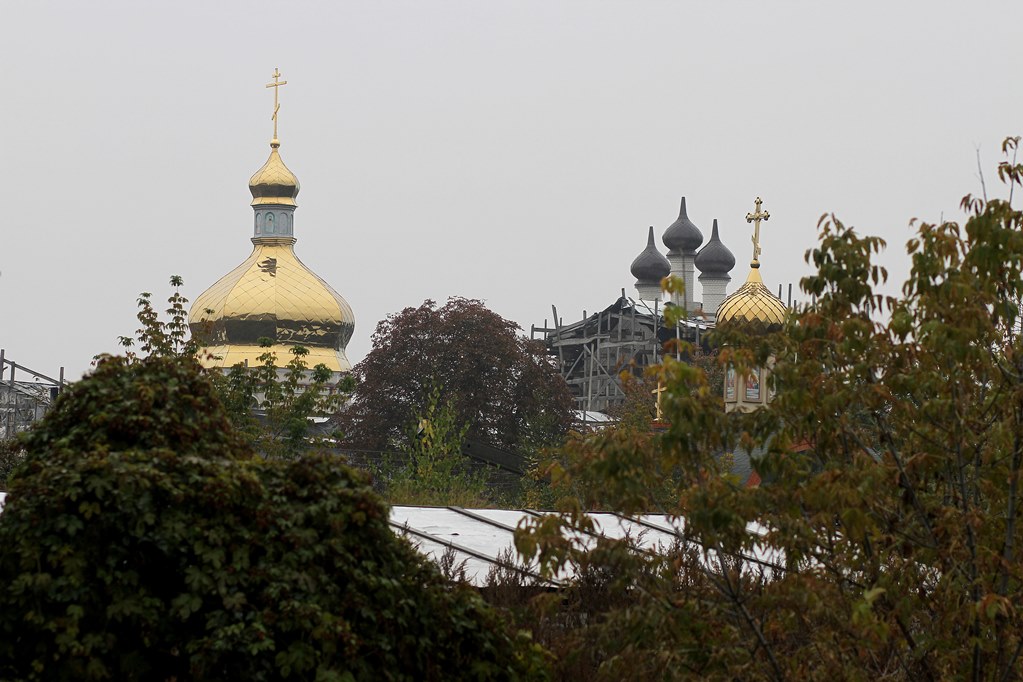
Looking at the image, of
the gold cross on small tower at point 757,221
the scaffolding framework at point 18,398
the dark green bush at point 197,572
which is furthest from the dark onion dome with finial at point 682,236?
the dark green bush at point 197,572

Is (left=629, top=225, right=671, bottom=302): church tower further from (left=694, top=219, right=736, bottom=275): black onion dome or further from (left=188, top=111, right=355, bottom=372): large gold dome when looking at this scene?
(left=188, top=111, right=355, bottom=372): large gold dome

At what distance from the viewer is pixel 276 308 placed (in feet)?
228

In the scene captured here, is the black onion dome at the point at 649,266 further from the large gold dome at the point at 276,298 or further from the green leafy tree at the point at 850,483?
the green leafy tree at the point at 850,483

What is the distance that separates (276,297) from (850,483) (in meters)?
61.8

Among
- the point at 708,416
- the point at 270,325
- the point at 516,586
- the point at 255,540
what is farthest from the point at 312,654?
the point at 270,325

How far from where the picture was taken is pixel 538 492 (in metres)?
→ 38.1

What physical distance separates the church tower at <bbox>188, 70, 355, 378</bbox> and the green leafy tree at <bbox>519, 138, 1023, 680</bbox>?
5946cm

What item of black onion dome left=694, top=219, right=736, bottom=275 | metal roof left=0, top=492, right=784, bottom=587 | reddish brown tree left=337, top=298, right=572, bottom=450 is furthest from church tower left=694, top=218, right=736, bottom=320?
metal roof left=0, top=492, right=784, bottom=587

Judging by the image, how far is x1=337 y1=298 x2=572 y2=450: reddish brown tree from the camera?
177 ft

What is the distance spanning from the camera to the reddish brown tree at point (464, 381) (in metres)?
53.8

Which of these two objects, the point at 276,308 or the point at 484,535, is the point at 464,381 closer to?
the point at 276,308

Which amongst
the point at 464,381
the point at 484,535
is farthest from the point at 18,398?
the point at 484,535

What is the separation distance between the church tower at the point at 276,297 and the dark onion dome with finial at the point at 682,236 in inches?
826

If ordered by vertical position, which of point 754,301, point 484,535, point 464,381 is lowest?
point 484,535
